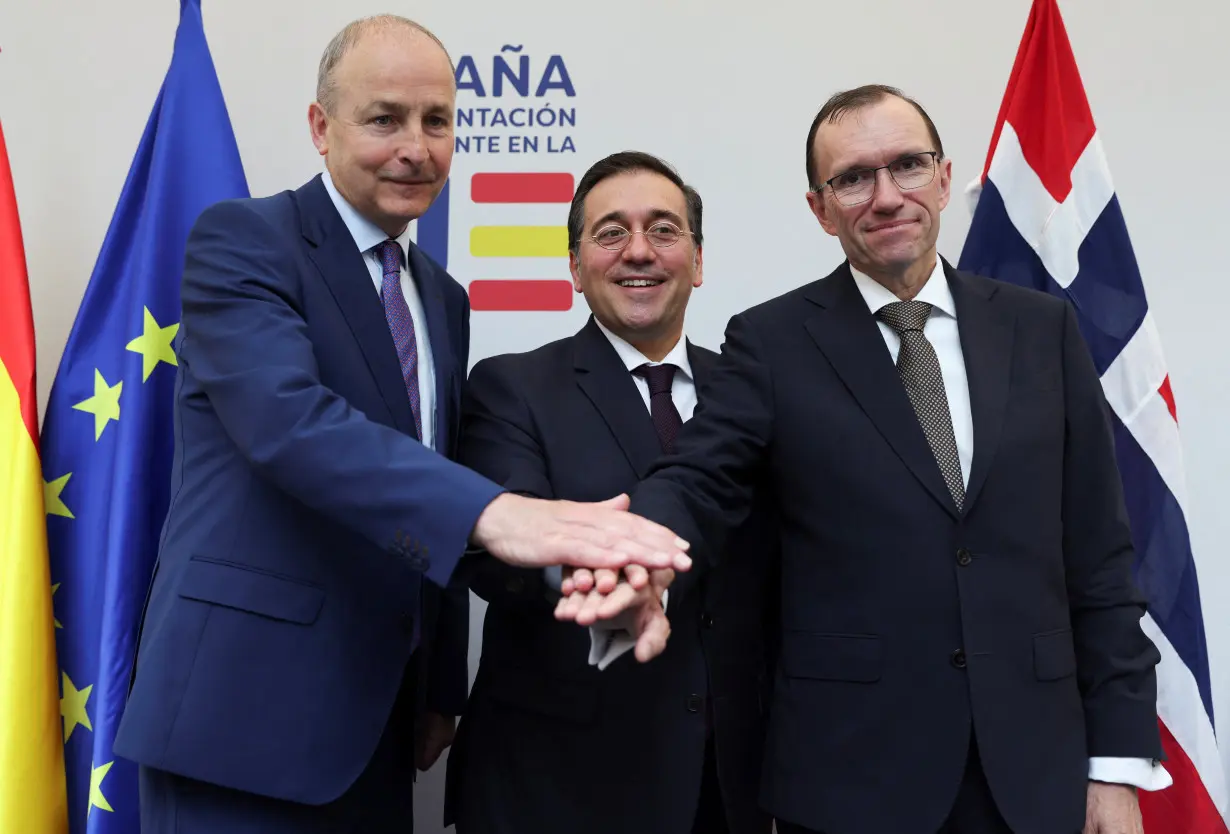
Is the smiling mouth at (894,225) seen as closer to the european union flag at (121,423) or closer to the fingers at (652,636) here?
the fingers at (652,636)

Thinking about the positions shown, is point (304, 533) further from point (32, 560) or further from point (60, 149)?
point (60, 149)

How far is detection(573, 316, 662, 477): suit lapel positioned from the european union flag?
105 centimetres

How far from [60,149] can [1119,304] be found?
2.75 metres

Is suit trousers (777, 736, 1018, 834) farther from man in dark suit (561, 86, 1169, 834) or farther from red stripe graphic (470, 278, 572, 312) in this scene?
red stripe graphic (470, 278, 572, 312)

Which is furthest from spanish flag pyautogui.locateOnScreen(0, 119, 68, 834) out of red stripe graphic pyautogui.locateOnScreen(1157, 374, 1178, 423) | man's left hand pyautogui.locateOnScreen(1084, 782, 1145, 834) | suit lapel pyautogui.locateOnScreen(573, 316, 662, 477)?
red stripe graphic pyautogui.locateOnScreen(1157, 374, 1178, 423)

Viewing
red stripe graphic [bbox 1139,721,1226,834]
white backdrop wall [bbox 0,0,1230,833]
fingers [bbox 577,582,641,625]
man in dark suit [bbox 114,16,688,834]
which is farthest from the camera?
white backdrop wall [bbox 0,0,1230,833]

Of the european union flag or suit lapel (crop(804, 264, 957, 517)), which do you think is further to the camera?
the european union flag

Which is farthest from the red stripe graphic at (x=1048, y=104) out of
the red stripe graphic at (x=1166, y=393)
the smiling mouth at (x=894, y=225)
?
the smiling mouth at (x=894, y=225)

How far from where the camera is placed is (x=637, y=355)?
75.0 inches

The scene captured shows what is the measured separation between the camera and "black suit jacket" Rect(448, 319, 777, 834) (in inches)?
64.6

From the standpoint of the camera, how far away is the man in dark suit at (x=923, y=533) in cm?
145

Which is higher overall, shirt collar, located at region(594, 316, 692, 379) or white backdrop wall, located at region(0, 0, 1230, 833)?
white backdrop wall, located at region(0, 0, 1230, 833)

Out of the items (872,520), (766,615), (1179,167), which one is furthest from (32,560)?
(1179,167)

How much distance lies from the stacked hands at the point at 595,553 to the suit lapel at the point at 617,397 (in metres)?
0.33
